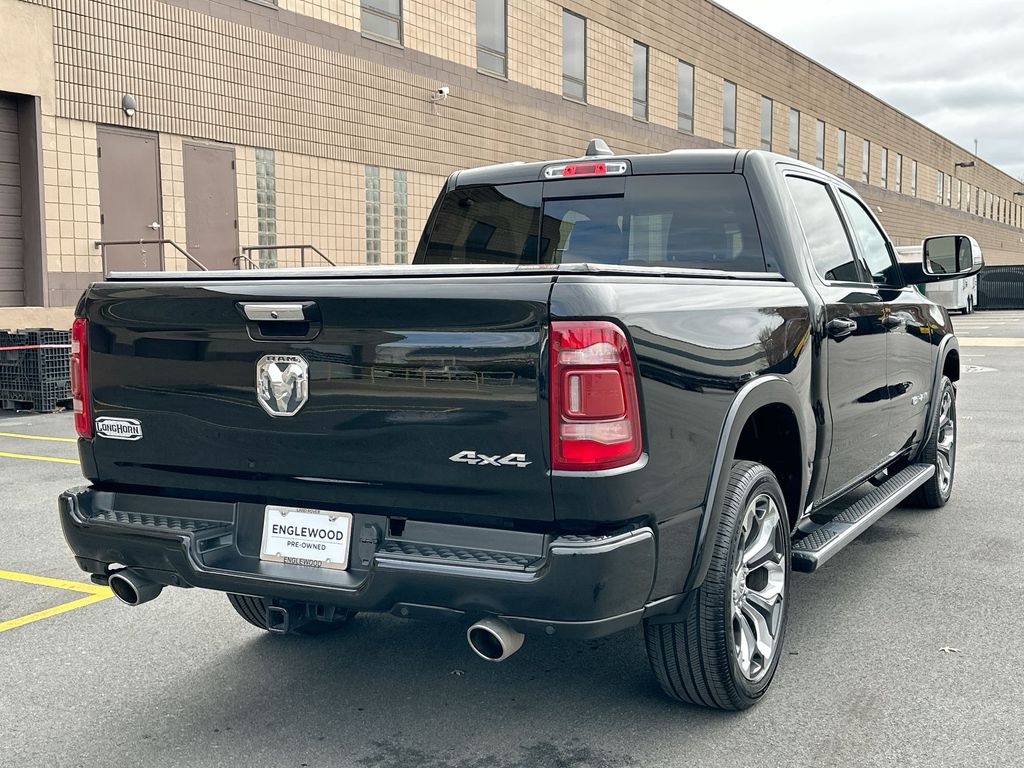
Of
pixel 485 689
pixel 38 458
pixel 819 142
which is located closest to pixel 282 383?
pixel 485 689

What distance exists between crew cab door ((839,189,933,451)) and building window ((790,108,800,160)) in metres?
35.5

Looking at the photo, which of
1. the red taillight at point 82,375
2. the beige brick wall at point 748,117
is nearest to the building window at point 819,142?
the beige brick wall at point 748,117

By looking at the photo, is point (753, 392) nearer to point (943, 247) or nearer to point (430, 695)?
point (430, 695)

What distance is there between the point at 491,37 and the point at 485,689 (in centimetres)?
2139

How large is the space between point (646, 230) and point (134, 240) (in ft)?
43.5

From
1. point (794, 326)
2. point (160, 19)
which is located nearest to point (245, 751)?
point (794, 326)

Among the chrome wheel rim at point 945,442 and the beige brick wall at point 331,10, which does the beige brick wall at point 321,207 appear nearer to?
the beige brick wall at point 331,10

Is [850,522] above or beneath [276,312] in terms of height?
beneath

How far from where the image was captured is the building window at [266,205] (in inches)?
711

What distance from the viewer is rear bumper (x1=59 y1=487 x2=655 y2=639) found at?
2820mm

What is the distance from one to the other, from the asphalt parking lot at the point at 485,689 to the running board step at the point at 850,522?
Answer: 375 mm

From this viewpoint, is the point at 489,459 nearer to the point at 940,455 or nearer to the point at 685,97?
the point at 940,455

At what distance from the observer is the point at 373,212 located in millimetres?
20641

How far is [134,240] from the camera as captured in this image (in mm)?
16016
